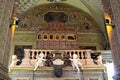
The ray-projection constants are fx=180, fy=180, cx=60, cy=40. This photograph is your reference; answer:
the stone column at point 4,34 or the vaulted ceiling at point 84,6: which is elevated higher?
the vaulted ceiling at point 84,6

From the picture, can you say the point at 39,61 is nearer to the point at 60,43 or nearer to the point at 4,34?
the point at 60,43

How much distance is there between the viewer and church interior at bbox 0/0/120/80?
10812 mm

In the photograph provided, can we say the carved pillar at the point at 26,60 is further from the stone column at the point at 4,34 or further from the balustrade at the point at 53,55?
the stone column at the point at 4,34

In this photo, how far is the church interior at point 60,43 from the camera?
35.5ft

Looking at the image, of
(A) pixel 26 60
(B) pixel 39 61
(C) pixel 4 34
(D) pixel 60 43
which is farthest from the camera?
(D) pixel 60 43

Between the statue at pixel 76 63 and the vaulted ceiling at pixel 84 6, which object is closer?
the statue at pixel 76 63

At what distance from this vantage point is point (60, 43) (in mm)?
12914

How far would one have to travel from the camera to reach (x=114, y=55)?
186 inches

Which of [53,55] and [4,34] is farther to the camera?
[53,55]

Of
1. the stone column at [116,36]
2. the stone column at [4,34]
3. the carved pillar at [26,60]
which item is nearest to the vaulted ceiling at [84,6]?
the carved pillar at [26,60]

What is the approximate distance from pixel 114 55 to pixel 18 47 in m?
10.3

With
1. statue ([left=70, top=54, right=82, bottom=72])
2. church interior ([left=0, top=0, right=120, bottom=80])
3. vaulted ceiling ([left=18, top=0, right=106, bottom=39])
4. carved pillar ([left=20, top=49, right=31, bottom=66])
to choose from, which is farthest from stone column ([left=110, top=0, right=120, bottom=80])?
vaulted ceiling ([left=18, top=0, right=106, bottom=39])

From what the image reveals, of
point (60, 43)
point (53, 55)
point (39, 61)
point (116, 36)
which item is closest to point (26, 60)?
point (39, 61)

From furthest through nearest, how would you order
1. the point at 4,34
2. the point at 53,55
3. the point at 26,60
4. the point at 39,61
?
the point at 53,55 → the point at 26,60 → the point at 39,61 → the point at 4,34
